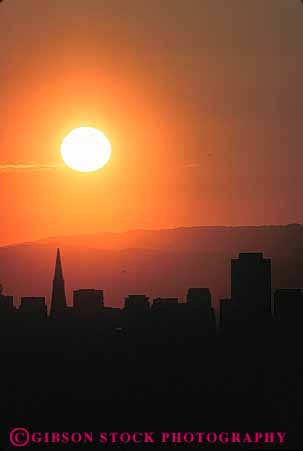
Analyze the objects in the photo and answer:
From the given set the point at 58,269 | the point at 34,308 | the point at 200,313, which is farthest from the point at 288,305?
the point at 34,308

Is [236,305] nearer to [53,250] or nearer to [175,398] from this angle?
[175,398]

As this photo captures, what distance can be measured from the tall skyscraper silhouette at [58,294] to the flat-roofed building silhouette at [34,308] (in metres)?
0.40

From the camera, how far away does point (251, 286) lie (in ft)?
123

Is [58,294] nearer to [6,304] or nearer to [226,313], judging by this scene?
[6,304]

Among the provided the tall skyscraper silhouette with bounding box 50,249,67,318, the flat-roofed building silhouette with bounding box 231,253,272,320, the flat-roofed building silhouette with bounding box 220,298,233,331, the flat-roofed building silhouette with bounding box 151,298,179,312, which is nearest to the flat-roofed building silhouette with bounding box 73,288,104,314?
the tall skyscraper silhouette with bounding box 50,249,67,318

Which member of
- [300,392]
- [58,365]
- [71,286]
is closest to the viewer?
[300,392]

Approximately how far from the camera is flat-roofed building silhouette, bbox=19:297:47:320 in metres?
36.3

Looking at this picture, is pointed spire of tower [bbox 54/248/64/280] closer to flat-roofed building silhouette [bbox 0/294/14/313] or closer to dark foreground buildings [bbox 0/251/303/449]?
dark foreground buildings [bbox 0/251/303/449]

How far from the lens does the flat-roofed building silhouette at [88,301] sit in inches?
1348

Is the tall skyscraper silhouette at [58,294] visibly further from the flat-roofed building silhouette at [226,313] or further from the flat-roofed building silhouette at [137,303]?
the flat-roofed building silhouette at [226,313]

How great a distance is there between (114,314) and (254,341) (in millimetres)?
5247

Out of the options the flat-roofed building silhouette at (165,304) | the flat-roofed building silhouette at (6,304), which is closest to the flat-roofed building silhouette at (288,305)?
the flat-roofed building silhouette at (165,304)

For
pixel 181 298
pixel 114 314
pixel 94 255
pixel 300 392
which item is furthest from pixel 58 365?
pixel 300 392

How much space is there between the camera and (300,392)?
28.5m
